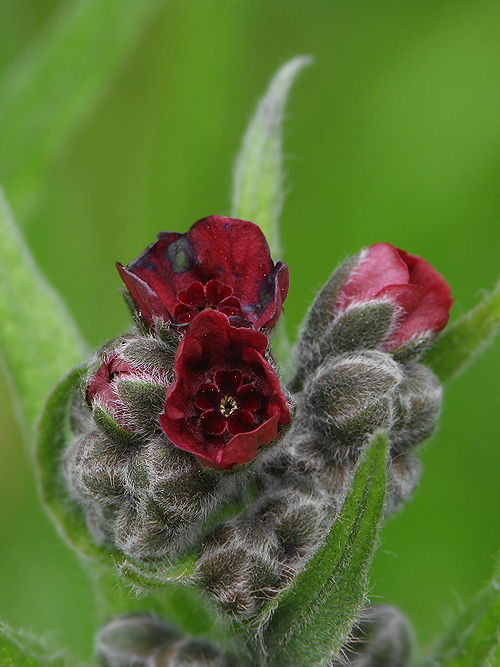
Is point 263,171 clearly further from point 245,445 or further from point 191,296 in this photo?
point 245,445

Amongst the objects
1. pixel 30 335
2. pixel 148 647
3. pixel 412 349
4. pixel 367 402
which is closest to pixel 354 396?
pixel 367 402

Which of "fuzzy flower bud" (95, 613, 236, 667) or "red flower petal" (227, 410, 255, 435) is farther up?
"red flower petal" (227, 410, 255, 435)

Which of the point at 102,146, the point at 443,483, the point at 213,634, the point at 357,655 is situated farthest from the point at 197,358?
the point at 102,146

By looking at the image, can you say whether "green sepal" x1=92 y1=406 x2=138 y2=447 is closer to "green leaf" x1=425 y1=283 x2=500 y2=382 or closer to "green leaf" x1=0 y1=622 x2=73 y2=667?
"green leaf" x1=0 y1=622 x2=73 y2=667

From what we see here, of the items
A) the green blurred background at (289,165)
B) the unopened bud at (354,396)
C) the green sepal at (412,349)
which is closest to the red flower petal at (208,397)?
the unopened bud at (354,396)

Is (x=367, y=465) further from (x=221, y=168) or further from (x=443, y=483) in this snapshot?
(x=221, y=168)

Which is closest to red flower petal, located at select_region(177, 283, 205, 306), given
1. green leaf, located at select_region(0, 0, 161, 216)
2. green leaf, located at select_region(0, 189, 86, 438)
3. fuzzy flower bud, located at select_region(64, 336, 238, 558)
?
fuzzy flower bud, located at select_region(64, 336, 238, 558)
